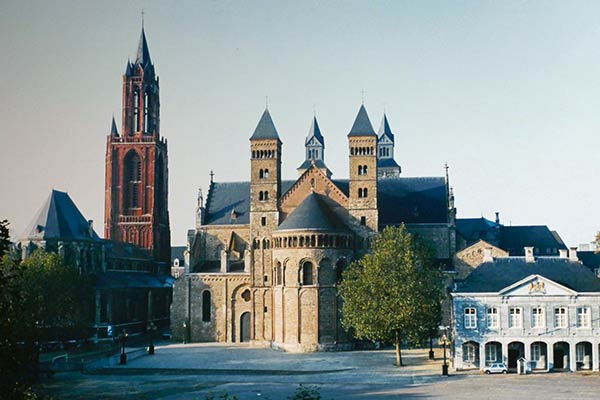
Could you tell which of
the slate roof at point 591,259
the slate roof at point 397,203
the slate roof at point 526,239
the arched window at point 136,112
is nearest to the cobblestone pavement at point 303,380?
the slate roof at point 397,203

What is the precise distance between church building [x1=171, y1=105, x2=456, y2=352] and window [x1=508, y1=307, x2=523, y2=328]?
65.7 ft

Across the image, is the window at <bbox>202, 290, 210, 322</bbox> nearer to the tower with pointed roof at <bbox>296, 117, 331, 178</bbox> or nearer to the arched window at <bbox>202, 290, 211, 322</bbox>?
the arched window at <bbox>202, 290, 211, 322</bbox>

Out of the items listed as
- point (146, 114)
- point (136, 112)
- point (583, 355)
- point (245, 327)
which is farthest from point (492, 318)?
point (136, 112)

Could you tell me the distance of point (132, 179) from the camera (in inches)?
4267

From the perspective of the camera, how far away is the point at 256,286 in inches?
3135

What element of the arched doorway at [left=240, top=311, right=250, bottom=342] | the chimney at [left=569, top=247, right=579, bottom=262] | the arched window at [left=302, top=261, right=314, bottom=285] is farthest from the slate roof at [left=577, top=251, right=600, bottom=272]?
the arched doorway at [left=240, top=311, right=250, bottom=342]

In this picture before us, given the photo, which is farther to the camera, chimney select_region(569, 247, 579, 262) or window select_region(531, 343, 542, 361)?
chimney select_region(569, 247, 579, 262)

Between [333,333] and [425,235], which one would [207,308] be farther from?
[425,235]

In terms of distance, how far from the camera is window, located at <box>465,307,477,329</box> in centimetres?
5694

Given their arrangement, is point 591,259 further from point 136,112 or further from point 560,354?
point 136,112

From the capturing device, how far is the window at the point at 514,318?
2215 inches

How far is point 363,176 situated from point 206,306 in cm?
2504

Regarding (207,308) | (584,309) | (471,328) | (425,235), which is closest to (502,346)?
(471,328)

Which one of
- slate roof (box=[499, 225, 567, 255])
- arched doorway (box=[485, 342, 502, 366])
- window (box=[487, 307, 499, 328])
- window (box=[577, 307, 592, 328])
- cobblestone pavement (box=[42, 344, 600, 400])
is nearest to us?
cobblestone pavement (box=[42, 344, 600, 400])
